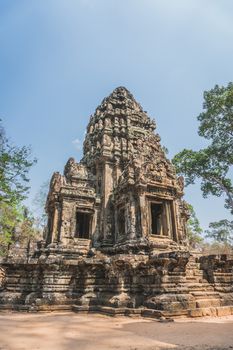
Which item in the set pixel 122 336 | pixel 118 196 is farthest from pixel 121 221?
pixel 122 336

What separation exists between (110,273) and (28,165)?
32.6 ft

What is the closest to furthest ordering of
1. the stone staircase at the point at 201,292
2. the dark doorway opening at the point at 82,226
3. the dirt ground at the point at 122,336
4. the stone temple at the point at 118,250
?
1. the dirt ground at the point at 122,336
2. the stone staircase at the point at 201,292
3. the stone temple at the point at 118,250
4. the dark doorway opening at the point at 82,226

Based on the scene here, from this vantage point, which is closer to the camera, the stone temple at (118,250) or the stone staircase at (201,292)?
the stone staircase at (201,292)

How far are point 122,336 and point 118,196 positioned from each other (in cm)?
900

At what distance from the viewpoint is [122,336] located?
17.8ft

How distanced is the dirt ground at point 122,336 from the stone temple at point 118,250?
166cm

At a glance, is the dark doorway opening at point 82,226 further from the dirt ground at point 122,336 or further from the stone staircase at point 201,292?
the dirt ground at point 122,336

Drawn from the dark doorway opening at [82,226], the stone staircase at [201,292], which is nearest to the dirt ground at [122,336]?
the stone staircase at [201,292]

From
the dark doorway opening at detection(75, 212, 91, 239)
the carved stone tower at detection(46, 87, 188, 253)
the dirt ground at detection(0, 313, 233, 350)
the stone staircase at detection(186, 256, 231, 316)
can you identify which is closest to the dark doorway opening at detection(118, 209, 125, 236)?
the carved stone tower at detection(46, 87, 188, 253)

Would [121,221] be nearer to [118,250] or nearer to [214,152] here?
[118,250]

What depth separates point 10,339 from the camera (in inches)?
197

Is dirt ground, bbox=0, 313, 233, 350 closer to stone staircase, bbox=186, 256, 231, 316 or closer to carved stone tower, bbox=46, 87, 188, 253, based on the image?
stone staircase, bbox=186, 256, 231, 316

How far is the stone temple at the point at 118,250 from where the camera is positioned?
29.8 feet

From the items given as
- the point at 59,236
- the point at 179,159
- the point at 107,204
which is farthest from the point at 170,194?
the point at 179,159
